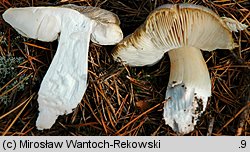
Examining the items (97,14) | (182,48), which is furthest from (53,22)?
(182,48)

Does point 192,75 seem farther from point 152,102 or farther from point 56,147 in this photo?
point 56,147

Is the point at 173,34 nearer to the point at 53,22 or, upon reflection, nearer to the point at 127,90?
the point at 127,90

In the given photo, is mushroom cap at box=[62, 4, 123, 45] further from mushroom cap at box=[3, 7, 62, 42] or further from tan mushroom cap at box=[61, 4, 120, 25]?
mushroom cap at box=[3, 7, 62, 42]

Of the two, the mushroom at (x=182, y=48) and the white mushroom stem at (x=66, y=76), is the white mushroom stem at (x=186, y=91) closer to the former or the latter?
the mushroom at (x=182, y=48)

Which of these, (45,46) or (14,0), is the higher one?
(14,0)

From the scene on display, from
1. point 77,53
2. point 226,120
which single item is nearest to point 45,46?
point 77,53

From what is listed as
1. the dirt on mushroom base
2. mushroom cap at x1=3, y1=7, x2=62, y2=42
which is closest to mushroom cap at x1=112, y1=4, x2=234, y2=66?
the dirt on mushroom base
